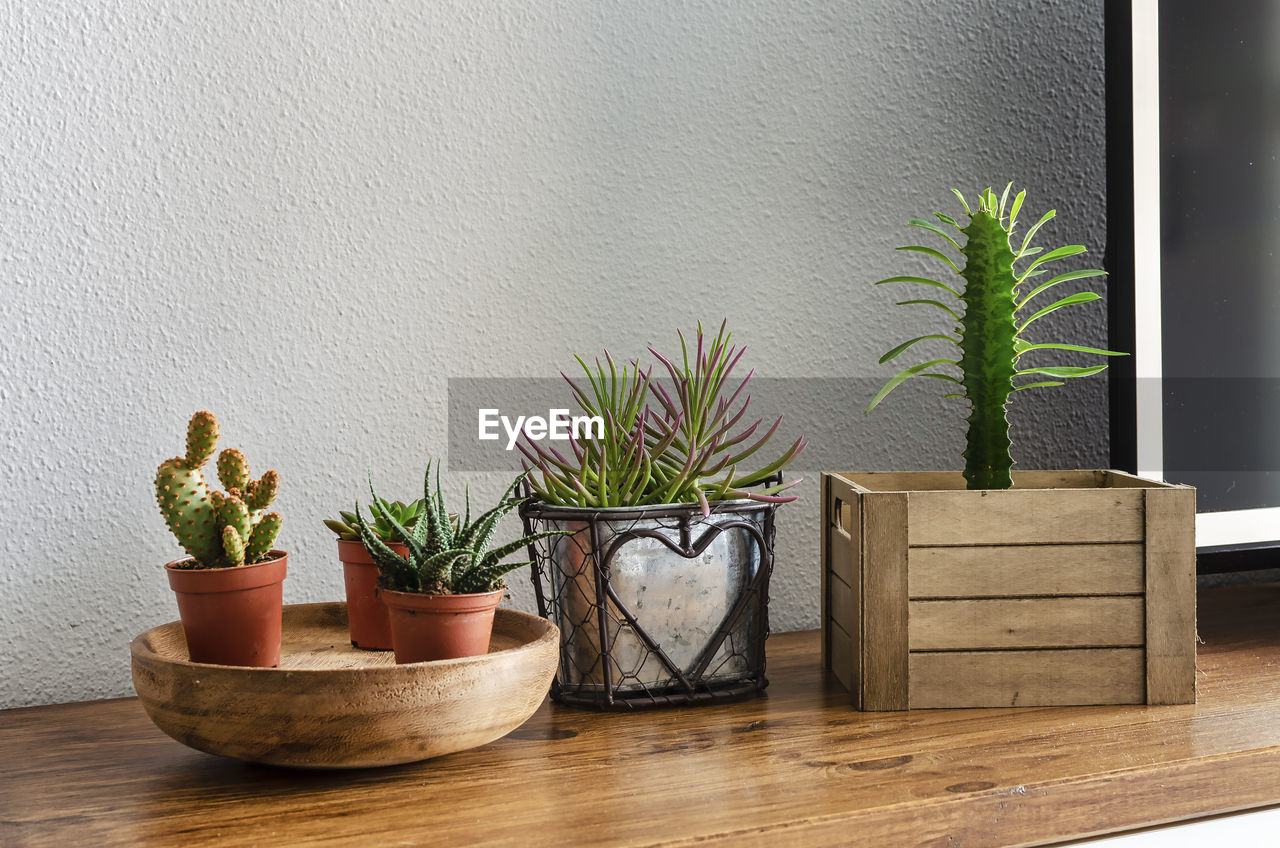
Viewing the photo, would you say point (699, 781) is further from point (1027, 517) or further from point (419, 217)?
point (419, 217)

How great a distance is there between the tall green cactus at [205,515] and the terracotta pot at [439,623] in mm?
122

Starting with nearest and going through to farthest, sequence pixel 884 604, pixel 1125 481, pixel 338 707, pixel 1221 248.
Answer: pixel 338 707 → pixel 884 604 → pixel 1125 481 → pixel 1221 248

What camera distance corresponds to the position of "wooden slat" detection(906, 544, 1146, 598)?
79 cm

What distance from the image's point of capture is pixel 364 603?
801 millimetres

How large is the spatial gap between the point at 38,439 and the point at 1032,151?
3.63 feet

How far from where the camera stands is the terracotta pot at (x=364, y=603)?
0.80m

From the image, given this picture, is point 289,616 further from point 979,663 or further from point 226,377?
point 979,663

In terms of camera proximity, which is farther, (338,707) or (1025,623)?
(1025,623)

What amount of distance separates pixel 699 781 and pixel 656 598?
0.57 feet

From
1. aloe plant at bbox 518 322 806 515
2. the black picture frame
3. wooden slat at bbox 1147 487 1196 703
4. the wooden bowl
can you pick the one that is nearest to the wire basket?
A: aloe plant at bbox 518 322 806 515

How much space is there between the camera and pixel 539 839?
0.57m

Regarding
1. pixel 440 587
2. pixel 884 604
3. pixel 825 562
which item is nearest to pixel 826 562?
pixel 825 562

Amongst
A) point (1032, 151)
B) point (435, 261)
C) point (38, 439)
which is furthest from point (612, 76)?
point (38, 439)

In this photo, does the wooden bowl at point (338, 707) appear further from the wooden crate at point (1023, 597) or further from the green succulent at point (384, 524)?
the wooden crate at point (1023, 597)
